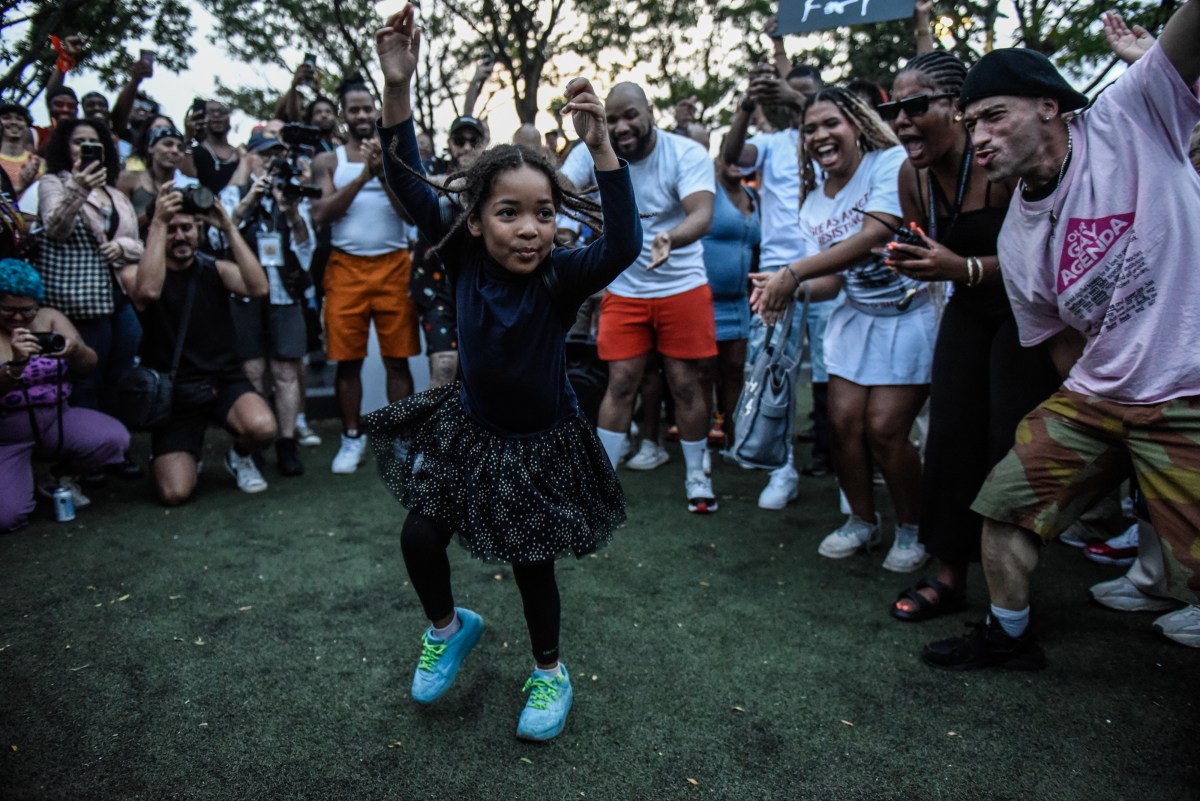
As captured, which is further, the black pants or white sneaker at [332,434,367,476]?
white sneaker at [332,434,367,476]

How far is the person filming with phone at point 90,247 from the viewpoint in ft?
14.7

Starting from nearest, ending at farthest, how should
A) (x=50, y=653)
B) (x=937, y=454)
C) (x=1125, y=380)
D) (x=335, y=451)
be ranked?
(x=1125, y=380) < (x=50, y=653) < (x=937, y=454) < (x=335, y=451)

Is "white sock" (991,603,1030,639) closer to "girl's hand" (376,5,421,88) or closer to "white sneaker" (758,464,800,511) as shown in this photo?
"white sneaker" (758,464,800,511)

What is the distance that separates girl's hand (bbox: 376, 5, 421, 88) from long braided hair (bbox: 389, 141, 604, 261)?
0.18 m

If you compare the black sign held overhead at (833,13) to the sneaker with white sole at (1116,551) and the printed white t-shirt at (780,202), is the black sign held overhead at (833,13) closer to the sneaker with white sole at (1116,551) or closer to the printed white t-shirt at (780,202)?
the printed white t-shirt at (780,202)

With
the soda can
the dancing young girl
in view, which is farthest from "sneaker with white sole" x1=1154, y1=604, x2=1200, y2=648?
the soda can

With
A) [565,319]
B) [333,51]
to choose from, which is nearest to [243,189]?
[565,319]

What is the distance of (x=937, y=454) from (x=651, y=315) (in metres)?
1.79

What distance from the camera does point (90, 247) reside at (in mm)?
4668

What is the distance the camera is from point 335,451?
593 centimetres

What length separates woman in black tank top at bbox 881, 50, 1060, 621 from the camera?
2.87m

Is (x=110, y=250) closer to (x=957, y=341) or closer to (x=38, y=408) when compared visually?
(x=38, y=408)

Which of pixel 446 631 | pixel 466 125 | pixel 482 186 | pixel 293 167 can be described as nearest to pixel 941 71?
pixel 482 186

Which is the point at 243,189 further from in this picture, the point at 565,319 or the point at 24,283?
the point at 565,319
